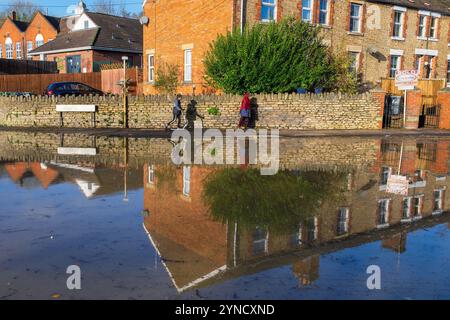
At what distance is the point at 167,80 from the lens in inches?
1087

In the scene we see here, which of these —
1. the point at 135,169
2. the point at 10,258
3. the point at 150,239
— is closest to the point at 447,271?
the point at 150,239

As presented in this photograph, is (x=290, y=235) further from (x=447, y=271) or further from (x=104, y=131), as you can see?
(x=104, y=131)

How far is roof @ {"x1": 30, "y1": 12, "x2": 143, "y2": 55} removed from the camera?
39312 millimetres

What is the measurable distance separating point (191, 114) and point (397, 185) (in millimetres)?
12953

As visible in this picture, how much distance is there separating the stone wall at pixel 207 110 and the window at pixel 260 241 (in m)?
15.2

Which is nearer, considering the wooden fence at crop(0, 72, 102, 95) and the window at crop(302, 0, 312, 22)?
the window at crop(302, 0, 312, 22)

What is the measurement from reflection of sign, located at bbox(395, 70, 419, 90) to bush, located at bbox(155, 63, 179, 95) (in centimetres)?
1260

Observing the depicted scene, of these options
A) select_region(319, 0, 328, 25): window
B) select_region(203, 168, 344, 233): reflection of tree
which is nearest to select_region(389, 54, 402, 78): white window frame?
select_region(319, 0, 328, 25): window

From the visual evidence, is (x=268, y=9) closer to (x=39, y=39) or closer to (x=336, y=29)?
(x=336, y=29)

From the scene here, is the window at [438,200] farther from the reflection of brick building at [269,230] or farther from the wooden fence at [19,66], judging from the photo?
the wooden fence at [19,66]

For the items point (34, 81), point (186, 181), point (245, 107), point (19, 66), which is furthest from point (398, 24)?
point (19, 66)

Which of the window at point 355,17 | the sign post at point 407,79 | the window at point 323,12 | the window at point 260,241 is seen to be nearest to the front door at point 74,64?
the window at point 323,12

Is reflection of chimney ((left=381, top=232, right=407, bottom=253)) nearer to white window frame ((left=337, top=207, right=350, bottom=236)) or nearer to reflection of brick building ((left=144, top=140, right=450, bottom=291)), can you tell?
reflection of brick building ((left=144, top=140, right=450, bottom=291))

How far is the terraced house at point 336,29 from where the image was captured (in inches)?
982
